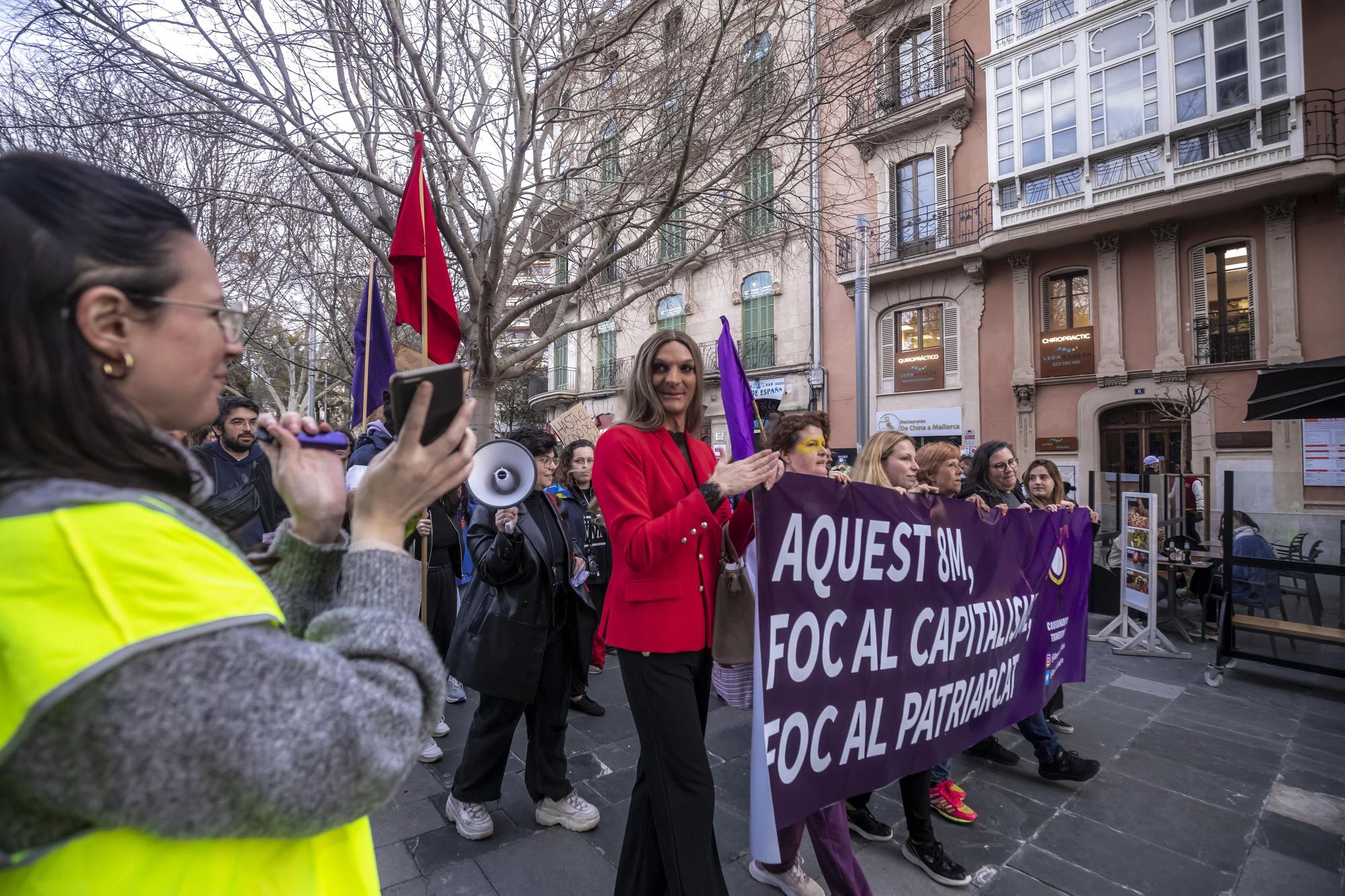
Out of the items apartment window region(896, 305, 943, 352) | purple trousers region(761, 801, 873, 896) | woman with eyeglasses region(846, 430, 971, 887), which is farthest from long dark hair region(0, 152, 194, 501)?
apartment window region(896, 305, 943, 352)

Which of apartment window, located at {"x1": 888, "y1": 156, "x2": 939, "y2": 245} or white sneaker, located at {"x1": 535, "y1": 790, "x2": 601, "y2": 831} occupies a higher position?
apartment window, located at {"x1": 888, "y1": 156, "x2": 939, "y2": 245}

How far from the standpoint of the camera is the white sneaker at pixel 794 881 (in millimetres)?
2600

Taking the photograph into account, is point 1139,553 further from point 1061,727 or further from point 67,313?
point 67,313

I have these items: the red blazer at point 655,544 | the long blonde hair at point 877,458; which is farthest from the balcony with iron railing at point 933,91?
the red blazer at point 655,544

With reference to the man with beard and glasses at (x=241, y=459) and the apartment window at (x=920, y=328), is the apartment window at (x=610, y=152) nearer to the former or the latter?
the man with beard and glasses at (x=241, y=459)

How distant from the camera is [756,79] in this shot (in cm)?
650

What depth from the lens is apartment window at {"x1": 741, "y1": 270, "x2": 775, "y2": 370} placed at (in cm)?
2078

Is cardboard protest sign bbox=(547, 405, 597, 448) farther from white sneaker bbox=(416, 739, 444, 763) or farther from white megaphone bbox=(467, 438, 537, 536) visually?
white megaphone bbox=(467, 438, 537, 536)

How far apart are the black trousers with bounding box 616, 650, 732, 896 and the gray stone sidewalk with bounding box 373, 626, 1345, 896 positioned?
0.69m

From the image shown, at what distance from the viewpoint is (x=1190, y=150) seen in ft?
45.4

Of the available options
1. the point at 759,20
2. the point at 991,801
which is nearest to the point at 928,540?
the point at 991,801

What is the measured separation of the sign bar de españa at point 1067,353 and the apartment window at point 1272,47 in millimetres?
5480

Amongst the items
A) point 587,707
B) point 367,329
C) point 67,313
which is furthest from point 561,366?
point 67,313

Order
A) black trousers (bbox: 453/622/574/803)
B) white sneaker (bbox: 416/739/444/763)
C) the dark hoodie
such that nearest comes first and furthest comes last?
black trousers (bbox: 453/622/574/803) < white sneaker (bbox: 416/739/444/763) < the dark hoodie
